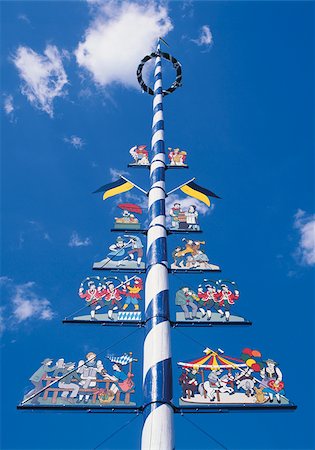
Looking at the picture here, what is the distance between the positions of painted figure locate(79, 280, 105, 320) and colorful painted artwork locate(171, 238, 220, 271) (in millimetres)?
1402

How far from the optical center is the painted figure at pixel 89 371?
648 cm

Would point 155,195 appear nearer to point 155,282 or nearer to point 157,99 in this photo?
point 155,282

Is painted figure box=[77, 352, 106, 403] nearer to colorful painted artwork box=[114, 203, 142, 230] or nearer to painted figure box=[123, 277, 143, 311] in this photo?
painted figure box=[123, 277, 143, 311]

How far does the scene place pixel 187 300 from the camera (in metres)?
7.62

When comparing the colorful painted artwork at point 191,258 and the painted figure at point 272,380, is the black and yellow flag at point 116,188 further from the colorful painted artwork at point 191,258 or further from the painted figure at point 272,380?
the painted figure at point 272,380

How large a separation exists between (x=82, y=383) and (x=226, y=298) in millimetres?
2823

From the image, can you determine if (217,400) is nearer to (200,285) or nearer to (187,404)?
(187,404)

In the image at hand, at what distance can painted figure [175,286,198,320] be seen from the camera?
740cm

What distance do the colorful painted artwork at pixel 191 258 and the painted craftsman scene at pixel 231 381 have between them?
1.66 m

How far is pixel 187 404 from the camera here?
6141 millimetres

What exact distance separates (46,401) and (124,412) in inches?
43.5

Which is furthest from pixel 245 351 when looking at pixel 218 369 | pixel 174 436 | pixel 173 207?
pixel 173 207

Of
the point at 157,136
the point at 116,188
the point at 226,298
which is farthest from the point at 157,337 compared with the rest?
the point at 157,136

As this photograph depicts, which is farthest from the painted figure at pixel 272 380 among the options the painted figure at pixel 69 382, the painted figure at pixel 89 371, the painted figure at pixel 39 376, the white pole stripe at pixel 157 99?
the white pole stripe at pixel 157 99
